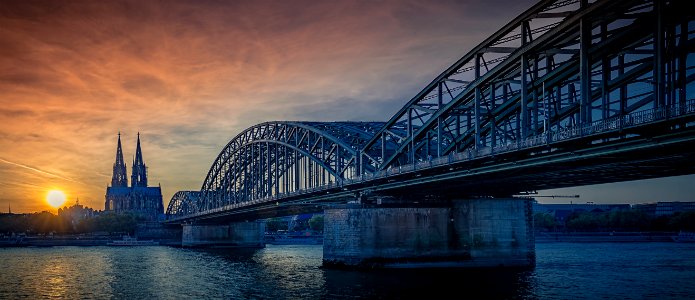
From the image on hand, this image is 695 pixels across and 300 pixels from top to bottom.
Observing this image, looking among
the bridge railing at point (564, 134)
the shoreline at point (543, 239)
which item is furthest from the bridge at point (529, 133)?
the shoreline at point (543, 239)

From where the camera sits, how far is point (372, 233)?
229ft

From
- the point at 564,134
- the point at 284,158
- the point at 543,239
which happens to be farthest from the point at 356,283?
the point at 543,239

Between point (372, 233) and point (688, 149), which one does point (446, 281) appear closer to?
point (372, 233)

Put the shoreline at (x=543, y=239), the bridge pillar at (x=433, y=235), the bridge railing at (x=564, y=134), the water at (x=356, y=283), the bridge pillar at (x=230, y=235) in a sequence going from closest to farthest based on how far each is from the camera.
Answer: the bridge railing at (x=564, y=134), the water at (x=356, y=283), the bridge pillar at (x=433, y=235), the bridge pillar at (x=230, y=235), the shoreline at (x=543, y=239)

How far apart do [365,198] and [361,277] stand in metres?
15.5

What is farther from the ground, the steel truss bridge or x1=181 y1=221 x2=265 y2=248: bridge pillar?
the steel truss bridge

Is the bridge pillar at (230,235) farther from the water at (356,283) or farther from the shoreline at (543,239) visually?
the water at (356,283)

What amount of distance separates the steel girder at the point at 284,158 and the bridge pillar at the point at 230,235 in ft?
19.1

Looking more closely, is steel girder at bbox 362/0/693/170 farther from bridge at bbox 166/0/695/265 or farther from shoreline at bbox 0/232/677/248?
shoreline at bbox 0/232/677/248

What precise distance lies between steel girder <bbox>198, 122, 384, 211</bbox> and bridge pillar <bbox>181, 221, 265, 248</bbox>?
19.1 ft

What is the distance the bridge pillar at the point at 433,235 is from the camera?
69.9 metres

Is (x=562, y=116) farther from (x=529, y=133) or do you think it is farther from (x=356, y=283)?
(x=356, y=283)

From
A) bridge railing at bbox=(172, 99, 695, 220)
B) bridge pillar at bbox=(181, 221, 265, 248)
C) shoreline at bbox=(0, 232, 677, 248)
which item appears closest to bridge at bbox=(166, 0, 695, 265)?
bridge railing at bbox=(172, 99, 695, 220)

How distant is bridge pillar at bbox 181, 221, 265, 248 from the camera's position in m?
154
